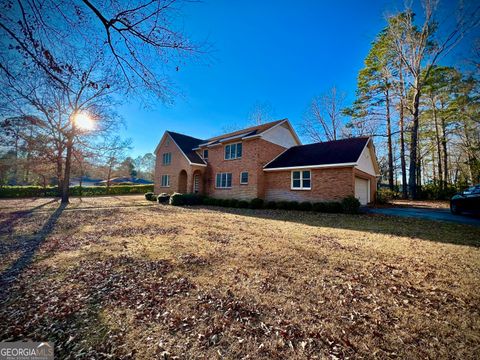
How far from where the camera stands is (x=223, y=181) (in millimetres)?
19781

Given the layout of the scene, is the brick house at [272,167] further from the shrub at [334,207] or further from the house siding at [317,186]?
the shrub at [334,207]

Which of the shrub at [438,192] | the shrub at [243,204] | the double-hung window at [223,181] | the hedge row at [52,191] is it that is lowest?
the shrub at [243,204]

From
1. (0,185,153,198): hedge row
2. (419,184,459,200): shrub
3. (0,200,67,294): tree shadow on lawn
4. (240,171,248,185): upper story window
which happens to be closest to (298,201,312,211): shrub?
(240,171,248,185): upper story window

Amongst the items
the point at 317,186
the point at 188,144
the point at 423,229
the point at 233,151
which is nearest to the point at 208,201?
the point at 233,151

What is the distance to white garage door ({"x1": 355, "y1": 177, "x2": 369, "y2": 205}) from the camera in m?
15.6

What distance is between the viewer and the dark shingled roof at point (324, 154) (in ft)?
45.1

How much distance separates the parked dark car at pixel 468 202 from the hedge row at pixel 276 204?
4887 mm

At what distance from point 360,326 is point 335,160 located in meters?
12.7

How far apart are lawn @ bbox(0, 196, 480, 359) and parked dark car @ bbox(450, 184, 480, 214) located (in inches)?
229

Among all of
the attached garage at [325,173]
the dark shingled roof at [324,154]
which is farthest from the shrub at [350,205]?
Result: the dark shingled roof at [324,154]

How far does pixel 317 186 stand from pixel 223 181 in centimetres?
920

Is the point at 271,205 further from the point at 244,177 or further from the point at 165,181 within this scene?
the point at 165,181

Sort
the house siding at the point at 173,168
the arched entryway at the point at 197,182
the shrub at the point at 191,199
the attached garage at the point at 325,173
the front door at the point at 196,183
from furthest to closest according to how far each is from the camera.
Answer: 1. the front door at the point at 196,183
2. the arched entryway at the point at 197,182
3. the house siding at the point at 173,168
4. the shrub at the point at 191,199
5. the attached garage at the point at 325,173

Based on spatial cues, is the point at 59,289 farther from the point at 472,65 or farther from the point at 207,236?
the point at 472,65
